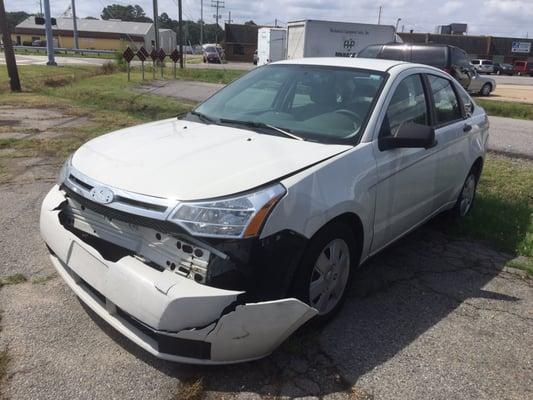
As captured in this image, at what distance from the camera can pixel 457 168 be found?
184 inches

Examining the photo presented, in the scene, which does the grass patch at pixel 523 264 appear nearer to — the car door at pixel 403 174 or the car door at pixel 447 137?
the car door at pixel 447 137

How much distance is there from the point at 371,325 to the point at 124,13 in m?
155

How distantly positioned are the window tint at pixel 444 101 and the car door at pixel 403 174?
0.65 ft

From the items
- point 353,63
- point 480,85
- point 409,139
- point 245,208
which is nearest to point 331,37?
point 480,85

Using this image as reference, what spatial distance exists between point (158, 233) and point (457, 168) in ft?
10.3

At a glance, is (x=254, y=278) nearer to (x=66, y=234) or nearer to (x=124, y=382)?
(x=124, y=382)

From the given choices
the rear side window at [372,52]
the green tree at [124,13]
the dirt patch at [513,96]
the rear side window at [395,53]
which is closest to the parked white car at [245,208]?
the rear side window at [395,53]

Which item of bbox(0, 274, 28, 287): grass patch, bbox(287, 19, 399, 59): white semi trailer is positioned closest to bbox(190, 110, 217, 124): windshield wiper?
bbox(0, 274, 28, 287): grass patch

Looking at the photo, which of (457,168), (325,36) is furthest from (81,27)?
(457,168)

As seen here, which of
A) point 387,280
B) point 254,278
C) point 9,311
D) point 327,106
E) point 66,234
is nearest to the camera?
point 254,278

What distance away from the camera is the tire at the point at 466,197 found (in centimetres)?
518

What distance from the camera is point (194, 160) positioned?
292cm

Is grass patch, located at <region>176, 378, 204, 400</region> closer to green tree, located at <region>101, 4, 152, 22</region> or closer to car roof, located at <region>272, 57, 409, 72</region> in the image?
car roof, located at <region>272, 57, 409, 72</region>

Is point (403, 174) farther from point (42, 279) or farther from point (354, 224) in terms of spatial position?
point (42, 279)
